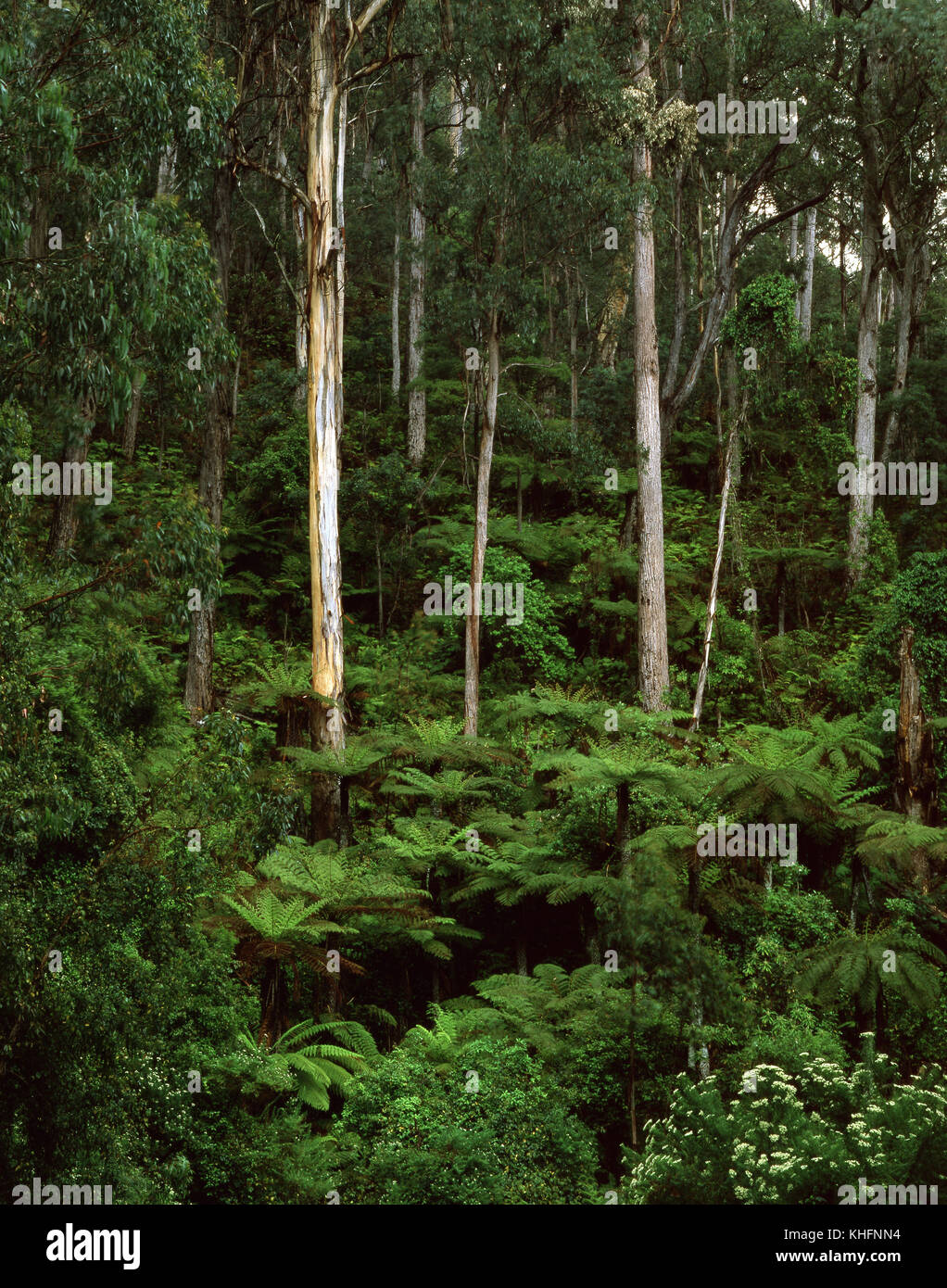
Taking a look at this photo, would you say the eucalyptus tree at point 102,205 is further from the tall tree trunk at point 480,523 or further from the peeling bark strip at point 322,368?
the tall tree trunk at point 480,523

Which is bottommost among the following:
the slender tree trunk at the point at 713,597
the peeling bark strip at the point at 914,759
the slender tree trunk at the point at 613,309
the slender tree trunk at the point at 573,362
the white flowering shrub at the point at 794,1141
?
the white flowering shrub at the point at 794,1141

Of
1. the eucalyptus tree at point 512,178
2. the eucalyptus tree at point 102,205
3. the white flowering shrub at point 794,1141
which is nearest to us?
the white flowering shrub at point 794,1141

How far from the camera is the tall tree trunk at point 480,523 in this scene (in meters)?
15.5

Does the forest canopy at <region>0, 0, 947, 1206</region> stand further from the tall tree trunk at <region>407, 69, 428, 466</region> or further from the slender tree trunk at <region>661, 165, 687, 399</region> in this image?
the slender tree trunk at <region>661, 165, 687, 399</region>

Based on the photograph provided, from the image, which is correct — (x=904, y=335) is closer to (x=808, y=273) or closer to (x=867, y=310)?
(x=867, y=310)

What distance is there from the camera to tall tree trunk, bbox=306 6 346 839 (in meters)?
13.7

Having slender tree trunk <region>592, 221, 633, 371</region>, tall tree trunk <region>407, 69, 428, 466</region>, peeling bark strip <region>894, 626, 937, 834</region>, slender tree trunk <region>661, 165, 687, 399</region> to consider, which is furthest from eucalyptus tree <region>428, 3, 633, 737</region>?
slender tree trunk <region>592, 221, 633, 371</region>

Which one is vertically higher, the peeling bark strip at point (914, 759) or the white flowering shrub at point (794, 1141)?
the peeling bark strip at point (914, 759)

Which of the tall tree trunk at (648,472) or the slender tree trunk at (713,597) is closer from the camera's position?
the slender tree trunk at (713,597)

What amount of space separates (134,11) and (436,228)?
7389 mm

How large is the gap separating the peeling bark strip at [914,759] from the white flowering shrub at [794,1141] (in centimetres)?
410

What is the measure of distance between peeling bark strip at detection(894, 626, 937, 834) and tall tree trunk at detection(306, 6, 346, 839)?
255 inches

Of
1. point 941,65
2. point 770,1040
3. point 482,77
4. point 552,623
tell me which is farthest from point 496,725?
point 941,65

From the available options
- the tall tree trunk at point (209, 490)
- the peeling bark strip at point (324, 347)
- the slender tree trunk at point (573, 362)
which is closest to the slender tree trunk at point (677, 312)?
the slender tree trunk at point (573, 362)
